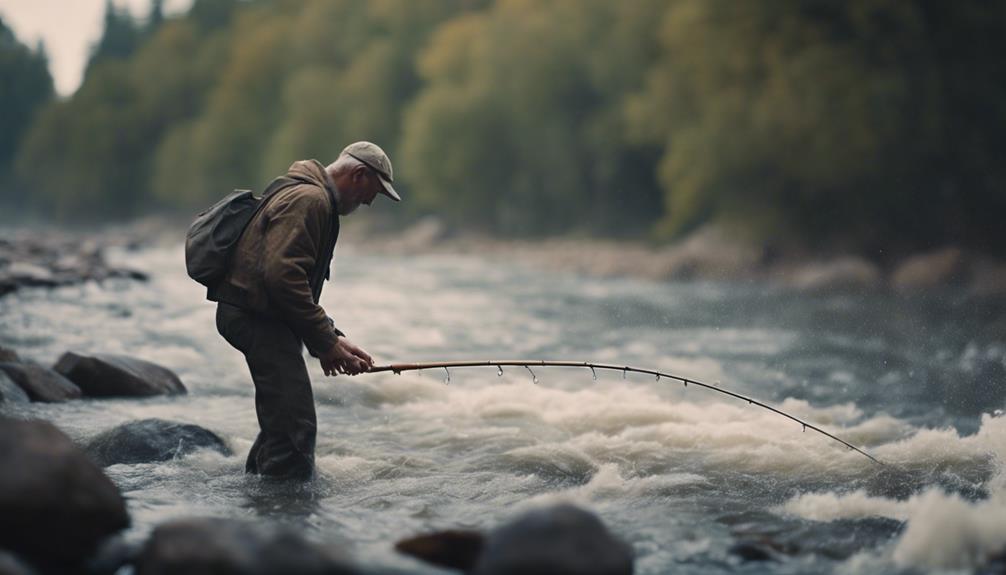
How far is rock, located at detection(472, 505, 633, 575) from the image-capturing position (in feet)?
11.2

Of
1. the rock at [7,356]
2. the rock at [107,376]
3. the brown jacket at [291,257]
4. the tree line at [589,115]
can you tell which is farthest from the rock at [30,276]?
the tree line at [589,115]

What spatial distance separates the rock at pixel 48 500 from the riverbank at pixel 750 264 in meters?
17.6

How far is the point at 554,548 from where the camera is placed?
3.46 m

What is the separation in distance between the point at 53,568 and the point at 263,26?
62474mm

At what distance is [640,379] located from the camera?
9.80 meters

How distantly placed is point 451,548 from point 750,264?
862 inches

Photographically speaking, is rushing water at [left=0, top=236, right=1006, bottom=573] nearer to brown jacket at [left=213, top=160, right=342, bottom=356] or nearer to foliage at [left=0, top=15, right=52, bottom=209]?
brown jacket at [left=213, top=160, right=342, bottom=356]

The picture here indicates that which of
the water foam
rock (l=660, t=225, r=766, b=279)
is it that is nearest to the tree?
rock (l=660, t=225, r=766, b=279)

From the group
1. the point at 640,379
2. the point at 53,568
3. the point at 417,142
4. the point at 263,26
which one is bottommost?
the point at 53,568

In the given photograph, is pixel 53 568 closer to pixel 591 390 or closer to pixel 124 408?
pixel 124 408

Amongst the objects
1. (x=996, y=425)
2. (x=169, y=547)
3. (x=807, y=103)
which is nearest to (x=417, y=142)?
(x=807, y=103)

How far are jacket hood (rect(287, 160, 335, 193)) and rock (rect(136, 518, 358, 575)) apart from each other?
2.01 meters

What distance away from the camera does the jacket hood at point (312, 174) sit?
200 inches

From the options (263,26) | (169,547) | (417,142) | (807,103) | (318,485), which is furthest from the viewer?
(263,26)
